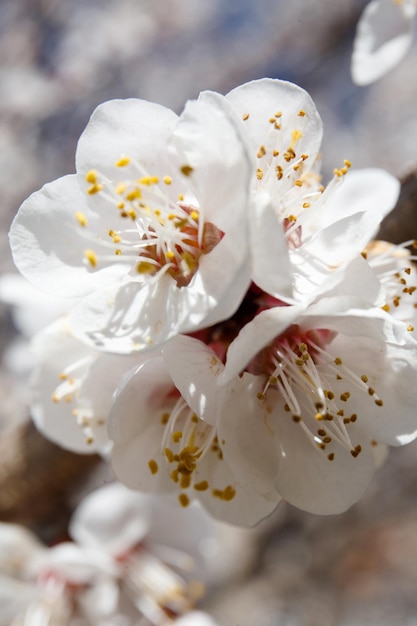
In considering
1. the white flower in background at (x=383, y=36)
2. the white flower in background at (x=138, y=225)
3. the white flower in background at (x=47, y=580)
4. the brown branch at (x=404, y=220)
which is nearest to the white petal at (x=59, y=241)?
the white flower in background at (x=138, y=225)

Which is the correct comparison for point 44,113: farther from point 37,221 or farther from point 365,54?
point 37,221

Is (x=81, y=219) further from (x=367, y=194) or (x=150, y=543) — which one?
(x=150, y=543)

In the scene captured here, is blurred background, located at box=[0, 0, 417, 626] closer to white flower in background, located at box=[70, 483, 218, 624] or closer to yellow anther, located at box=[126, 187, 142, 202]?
white flower in background, located at box=[70, 483, 218, 624]

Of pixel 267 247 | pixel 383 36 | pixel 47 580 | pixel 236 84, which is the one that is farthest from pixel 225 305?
pixel 236 84

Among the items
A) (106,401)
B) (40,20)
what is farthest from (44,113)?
(106,401)

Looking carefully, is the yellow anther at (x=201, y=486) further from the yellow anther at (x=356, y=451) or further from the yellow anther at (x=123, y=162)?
the yellow anther at (x=123, y=162)

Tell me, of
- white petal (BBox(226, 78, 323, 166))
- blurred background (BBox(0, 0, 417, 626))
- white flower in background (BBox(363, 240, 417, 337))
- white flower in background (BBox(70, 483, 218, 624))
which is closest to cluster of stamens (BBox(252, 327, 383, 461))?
white flower in background (BBox(363, 240, 417, 337))
